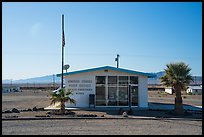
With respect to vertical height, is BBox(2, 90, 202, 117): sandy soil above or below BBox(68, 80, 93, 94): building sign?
below

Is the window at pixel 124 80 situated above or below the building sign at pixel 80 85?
above

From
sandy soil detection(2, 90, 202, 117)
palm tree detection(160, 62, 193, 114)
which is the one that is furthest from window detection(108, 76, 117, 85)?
palm tree detection(160, 62, 193, 114)

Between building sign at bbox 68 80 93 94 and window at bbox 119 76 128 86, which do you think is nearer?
building sign at bbox 68 80 93 94

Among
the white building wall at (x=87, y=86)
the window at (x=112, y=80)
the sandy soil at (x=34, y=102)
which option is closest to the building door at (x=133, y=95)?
the white building wall at (x=87, y=86)

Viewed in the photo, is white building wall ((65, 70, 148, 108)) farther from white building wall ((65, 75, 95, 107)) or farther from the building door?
the building door

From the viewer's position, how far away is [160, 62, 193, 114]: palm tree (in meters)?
19.0

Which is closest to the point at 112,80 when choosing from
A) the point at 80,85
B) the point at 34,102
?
the point at 80,85

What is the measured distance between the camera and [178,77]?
62.1 feet

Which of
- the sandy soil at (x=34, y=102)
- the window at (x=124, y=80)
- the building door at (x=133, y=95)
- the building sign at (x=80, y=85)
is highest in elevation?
the window at (x=124, y=80)

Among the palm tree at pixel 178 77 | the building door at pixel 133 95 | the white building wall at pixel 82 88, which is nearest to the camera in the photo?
the palm tree at pixel 178 77

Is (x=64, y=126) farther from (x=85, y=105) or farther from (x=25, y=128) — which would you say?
(x=85, y=105)

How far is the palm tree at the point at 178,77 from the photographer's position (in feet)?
62.3

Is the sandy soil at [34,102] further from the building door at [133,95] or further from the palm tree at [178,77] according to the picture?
the building door at [133,95]

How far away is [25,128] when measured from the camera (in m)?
12.8
